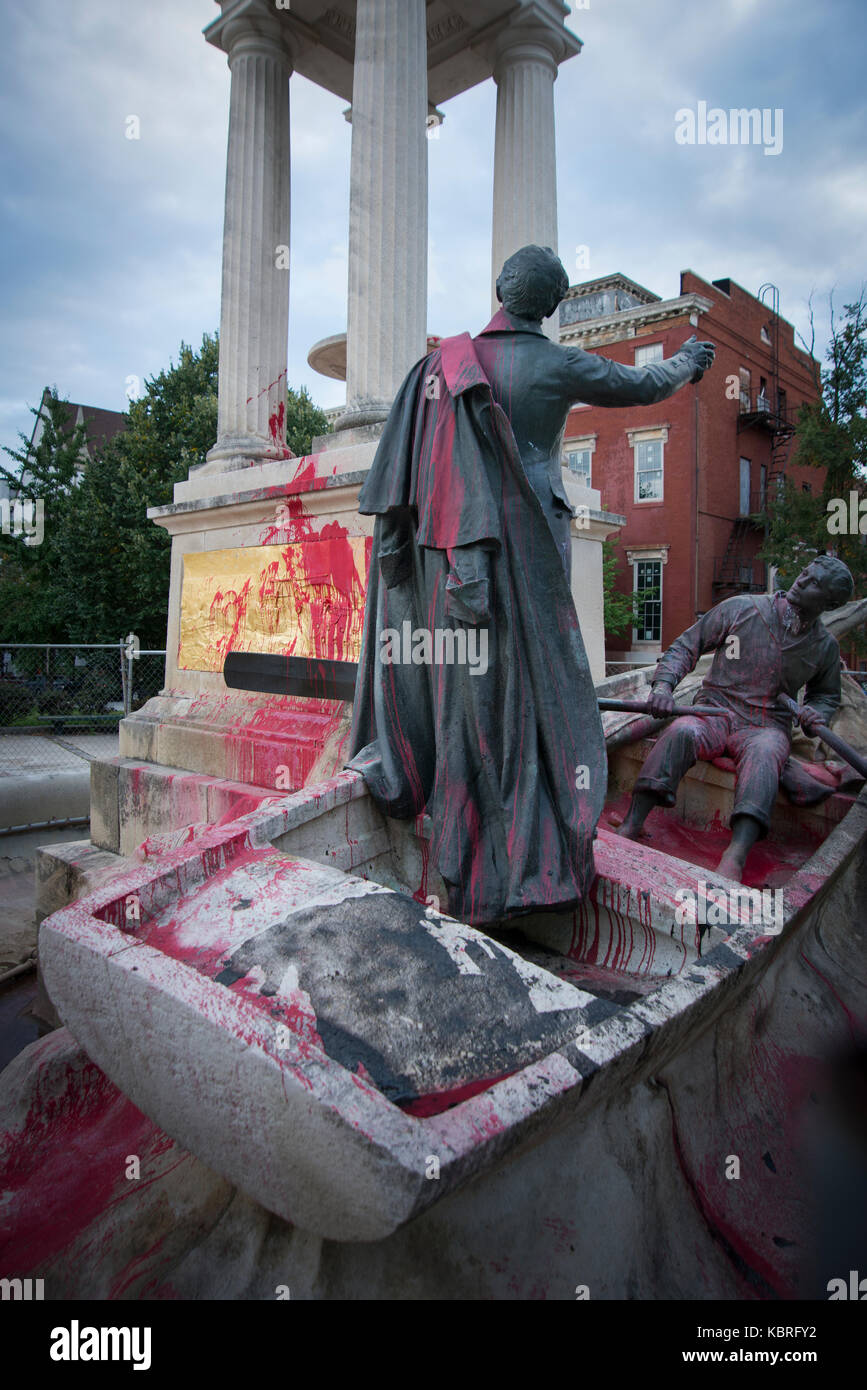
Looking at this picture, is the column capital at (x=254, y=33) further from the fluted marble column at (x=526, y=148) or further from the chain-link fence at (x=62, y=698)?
the chain-link fence at (x=62, y=698)

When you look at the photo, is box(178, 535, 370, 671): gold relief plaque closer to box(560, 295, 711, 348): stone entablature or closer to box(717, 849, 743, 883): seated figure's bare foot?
box(717, 849, 743, 883): seated figure's bare foot

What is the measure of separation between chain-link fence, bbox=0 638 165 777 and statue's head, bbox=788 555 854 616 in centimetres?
780

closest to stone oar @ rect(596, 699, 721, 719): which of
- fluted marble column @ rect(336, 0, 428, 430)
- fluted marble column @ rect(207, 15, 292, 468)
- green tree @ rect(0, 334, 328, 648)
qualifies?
fluted marble column @ rect(336, 0, 428, 430)

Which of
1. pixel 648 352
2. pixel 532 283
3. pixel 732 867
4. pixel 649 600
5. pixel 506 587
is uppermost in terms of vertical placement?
→ pixel 648 352

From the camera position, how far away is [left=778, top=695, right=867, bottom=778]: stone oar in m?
3.84

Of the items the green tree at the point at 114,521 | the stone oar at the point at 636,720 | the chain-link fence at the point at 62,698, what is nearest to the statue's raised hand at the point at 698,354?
the stone oar at the point at 636,720

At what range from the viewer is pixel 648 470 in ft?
71.7

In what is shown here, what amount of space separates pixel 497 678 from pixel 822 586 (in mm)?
1885

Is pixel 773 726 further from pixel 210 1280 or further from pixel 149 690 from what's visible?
pixel 149 690

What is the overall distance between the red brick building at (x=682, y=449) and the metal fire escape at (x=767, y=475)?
0.04 metres

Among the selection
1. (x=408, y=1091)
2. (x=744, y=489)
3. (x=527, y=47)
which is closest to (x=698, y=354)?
(x=408, y=1091)

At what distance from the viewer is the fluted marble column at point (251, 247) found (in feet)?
20.7

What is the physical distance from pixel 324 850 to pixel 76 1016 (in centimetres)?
106

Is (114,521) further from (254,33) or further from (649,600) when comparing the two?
(649,600)
